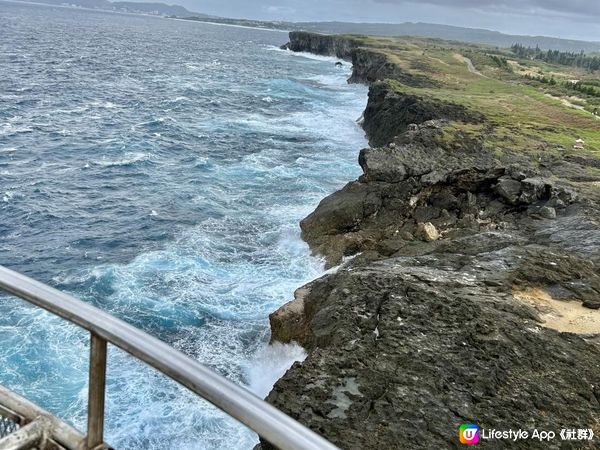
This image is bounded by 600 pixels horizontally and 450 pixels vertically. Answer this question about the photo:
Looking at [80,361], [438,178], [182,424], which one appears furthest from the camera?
[438,178]

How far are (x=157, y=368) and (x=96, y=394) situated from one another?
537 millimetres

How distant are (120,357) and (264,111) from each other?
41474mm

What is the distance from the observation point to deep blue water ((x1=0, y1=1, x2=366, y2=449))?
1344 cm

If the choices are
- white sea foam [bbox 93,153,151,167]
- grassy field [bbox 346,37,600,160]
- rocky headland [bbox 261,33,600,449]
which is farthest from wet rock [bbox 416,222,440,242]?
white sea foam [bbox 93,153,151,167]

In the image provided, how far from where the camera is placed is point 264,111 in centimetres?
5291

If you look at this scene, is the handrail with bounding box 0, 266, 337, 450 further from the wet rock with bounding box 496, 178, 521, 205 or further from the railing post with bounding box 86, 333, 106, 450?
the wet rock with bounding box 496, 178, 521, 205

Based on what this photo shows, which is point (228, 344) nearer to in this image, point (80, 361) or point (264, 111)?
point (80, 361)

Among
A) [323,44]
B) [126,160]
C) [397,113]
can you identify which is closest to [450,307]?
[126,160]

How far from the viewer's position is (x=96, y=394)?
251cm

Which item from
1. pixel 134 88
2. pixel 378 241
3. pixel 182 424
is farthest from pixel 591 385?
pixel 134 88

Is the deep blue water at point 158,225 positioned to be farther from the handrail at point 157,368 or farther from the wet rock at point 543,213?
the handrail at point 157,368

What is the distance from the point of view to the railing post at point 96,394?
247 cm

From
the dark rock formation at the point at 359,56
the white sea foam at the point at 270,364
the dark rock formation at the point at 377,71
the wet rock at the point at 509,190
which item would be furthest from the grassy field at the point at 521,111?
the white sea foam at the point at 270,364

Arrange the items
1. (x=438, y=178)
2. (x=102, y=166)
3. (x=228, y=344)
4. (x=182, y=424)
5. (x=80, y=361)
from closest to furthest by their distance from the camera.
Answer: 1. (x=182, y=424)
2. (x=80, y=361)
3. (x=228, y=344)
4. (x=438, y=178)
5. (x=102, y=166)
